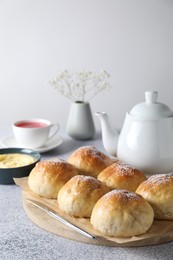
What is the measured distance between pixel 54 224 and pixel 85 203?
9 centimetres

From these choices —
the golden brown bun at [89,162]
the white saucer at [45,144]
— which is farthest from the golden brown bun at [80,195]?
the white saucer at [45,144]

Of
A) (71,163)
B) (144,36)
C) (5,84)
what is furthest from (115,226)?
(5,84)

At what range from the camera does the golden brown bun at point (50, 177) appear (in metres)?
1.11

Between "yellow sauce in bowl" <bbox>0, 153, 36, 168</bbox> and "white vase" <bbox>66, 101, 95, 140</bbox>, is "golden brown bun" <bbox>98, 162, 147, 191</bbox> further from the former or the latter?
"white vase" <bbox>66, 101, 95, 140</bbox>

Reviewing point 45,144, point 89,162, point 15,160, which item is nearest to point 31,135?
point 45,144

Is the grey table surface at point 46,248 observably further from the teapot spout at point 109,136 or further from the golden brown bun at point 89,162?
the teapot spout at point 109,136

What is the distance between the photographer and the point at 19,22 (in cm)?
254

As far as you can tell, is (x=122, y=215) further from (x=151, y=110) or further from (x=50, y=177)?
(x=151, y=110)

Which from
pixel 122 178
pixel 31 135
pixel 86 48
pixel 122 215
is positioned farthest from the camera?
pixel 86 48

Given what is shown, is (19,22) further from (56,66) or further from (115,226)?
(115,226)

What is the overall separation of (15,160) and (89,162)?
27cm

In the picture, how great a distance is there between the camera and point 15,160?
137 centimetres

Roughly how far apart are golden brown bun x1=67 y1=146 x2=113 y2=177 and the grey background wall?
1.38m

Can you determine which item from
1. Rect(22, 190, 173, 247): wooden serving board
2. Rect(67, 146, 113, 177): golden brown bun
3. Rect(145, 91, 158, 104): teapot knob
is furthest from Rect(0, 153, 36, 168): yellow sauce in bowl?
Rect(145, 91, 158, 104): teapot knob
